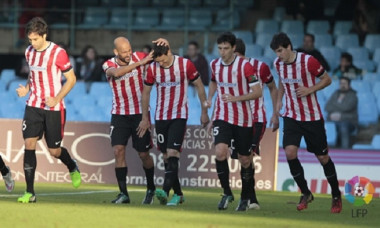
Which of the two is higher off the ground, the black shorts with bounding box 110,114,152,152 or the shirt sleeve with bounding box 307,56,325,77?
the shirt sleeve with bounding box 307,56,325,77

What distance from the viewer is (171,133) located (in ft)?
45.4

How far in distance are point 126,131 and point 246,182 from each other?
1.58 meters

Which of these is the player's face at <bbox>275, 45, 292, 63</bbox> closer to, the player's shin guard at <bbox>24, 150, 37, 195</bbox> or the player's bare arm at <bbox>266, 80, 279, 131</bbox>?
the player's bare arm at <bbox>266, 80, 279, 131</bbox>

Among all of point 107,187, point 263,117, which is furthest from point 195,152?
point 263,117

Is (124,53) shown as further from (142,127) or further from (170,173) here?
(170,173)

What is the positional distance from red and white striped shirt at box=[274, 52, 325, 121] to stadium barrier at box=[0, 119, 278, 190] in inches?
208

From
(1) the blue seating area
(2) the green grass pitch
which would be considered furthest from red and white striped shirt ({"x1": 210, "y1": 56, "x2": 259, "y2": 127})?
(1) the blue seating area

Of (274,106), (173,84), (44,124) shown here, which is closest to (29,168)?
(44,124)

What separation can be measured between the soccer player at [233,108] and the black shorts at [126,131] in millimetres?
1036

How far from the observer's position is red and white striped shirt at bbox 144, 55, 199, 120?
13836mm

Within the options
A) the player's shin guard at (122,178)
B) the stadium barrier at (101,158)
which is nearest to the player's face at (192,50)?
the stadium barrier at (101,158)

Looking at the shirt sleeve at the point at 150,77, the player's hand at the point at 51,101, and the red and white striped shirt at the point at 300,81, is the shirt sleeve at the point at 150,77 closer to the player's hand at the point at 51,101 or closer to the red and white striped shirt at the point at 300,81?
the player's hand at the point at 51,101

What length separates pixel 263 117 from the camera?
15.3m

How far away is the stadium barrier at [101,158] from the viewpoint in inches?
741
